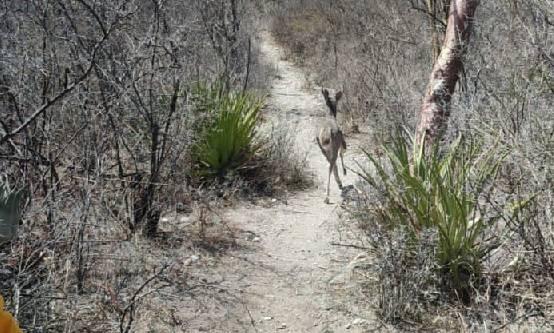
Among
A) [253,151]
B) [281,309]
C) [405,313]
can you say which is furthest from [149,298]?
[253,151]

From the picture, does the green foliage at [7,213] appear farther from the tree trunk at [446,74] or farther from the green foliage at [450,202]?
the tree trunk at [446,74]

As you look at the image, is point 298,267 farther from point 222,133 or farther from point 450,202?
point 222,133

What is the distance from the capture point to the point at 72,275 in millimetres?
4117

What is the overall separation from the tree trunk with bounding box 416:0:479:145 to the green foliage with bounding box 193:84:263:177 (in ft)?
7.76

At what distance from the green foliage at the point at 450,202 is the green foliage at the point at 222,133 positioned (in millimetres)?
2750

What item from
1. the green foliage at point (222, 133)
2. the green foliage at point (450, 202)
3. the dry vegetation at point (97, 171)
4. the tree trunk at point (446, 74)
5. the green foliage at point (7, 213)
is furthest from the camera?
the green foliage at point (222, 133)

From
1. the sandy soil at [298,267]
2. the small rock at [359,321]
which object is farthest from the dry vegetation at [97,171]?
the small rock at [359,321]

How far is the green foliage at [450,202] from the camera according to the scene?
4.15m

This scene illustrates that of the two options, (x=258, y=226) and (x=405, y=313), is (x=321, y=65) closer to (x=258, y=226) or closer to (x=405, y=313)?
(x=258, y=226)

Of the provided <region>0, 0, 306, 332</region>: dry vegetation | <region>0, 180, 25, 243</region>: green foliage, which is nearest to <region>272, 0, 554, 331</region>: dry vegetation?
<region>0, 0, 306, 332</region>: dry vegetation

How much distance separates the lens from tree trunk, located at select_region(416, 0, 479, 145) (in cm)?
559

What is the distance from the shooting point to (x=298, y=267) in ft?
17.2

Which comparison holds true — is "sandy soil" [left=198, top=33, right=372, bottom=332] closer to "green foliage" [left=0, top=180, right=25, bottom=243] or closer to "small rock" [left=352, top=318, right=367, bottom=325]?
"small rock" [left=352, top=318, right=367, bottom=325]

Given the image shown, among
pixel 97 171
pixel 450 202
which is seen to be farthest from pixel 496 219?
pixel 97 171
